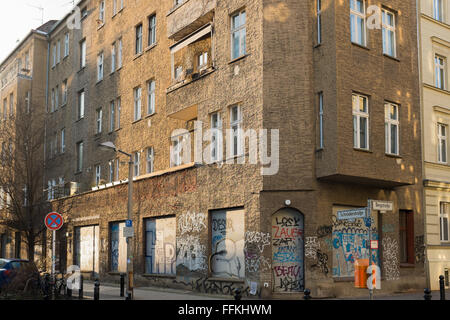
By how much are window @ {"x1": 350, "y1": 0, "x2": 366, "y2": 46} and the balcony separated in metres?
5.64

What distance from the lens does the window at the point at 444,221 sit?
2564cm

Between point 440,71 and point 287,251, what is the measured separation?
12323 mm

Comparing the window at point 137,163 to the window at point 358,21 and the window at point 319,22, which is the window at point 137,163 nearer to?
the window at point 319,22

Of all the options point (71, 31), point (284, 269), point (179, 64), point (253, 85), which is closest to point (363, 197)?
point (284, 269)

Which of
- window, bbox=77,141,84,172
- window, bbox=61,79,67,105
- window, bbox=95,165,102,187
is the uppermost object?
window, bbox=61,79,67,105

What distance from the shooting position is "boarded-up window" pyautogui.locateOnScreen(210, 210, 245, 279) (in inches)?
840

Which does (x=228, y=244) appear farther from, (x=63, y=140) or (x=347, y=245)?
(x=63, y=140)

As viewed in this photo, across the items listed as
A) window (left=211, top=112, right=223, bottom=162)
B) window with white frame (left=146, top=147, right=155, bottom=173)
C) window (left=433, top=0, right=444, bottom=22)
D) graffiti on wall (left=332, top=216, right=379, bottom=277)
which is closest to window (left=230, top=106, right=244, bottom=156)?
window (left=211, top=112, right=223, bottom=162)

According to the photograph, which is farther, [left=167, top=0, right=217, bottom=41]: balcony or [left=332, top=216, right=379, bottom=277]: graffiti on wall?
[left=167, top=0, right=217, bottom=41]: balcony

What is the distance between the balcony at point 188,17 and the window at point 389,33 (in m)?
6.81

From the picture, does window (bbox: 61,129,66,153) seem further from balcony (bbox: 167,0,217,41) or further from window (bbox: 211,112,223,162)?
window (bbox: 211,112,223,162)

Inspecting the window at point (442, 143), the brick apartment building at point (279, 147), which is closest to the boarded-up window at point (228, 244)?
the brick apartment building at point (279, 147)

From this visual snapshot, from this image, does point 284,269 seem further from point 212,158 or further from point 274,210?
point 212,158

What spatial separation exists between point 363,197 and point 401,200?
2.50 metres
